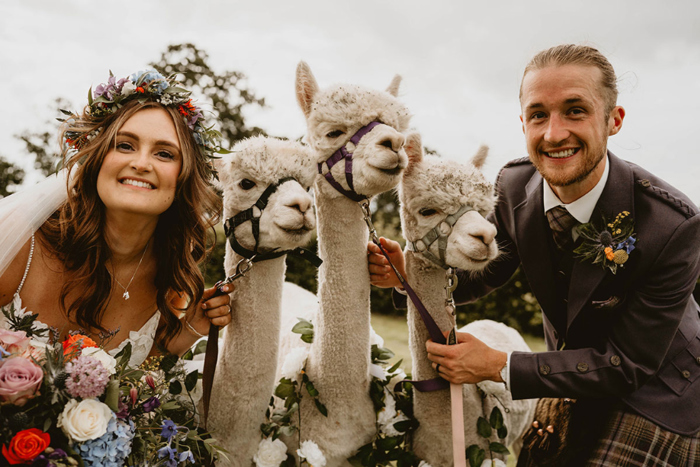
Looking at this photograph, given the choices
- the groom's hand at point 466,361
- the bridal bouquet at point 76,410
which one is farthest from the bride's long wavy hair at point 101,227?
the groom's hand at point 466,361

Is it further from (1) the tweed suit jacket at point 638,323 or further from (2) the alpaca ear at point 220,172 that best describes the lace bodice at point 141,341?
(1) the tweed suit jacket at point 638,323

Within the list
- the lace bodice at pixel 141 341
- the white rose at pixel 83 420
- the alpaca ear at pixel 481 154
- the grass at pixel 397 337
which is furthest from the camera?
the grass at pixel 397 337

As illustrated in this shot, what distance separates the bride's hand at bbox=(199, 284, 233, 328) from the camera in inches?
96.0

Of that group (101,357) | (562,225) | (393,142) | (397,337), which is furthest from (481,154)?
(397,337)

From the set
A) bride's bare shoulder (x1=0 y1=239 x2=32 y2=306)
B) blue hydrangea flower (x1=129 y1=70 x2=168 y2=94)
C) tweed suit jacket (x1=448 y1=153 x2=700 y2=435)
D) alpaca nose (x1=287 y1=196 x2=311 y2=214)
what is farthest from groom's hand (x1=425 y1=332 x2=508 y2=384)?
bride's bare shoulder (x1=0 y1=239 x2=32 y2=306)

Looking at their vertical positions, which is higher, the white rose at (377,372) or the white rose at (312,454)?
the white rose at (377,372)

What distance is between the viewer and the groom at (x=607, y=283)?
2545 millimetres

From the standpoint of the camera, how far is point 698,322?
304cm

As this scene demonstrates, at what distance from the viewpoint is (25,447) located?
5.41 ft

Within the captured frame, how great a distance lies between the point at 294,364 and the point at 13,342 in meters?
1.32

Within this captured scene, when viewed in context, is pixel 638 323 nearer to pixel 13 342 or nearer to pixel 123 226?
pixel 123 226

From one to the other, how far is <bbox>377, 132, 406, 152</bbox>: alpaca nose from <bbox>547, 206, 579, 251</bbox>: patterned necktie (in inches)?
45.5

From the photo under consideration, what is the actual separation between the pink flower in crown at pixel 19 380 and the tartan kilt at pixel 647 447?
2774mm

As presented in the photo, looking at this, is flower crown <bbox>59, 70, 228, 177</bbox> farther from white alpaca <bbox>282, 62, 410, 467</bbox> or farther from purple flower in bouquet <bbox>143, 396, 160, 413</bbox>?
purple flower in bouquet <bbox>143, 396, 160, 413</bbox>
